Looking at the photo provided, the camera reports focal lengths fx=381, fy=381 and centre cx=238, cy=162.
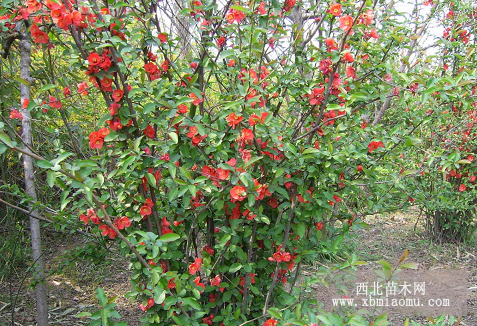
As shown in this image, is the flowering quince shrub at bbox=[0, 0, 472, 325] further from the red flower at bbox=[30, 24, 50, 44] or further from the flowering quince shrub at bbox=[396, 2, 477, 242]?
the flowering quince shrub at bbox=[396, 2, 477, 242]

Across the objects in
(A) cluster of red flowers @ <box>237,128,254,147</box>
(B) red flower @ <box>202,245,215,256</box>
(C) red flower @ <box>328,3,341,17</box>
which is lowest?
(B) red flower @ <box>202,245,215,256</box>

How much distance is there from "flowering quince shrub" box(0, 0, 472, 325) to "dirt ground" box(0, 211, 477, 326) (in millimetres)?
576

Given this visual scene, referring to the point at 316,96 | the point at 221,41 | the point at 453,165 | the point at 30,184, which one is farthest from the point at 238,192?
the point at 453,165

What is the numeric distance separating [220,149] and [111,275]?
2.27m

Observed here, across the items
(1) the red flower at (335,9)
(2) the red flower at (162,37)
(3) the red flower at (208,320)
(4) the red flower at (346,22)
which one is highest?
(1) the red flower at (335,9)

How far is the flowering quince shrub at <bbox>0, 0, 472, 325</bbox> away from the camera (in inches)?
53.3

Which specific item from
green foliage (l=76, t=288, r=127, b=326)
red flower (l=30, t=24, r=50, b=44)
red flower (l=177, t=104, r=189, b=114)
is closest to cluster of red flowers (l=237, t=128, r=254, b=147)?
red flower (l=177, t=104, r=189, b=114)

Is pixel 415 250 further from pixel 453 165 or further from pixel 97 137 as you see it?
pixel 97 137

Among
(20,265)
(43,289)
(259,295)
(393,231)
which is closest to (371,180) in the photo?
(259,295)

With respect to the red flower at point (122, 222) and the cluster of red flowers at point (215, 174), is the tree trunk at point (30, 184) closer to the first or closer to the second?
the red flower at point (122, 222)

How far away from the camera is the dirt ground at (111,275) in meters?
2.57

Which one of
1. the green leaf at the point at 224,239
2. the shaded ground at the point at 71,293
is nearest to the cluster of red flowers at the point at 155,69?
the green leaf at the point at 224,239

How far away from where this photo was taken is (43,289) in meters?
2.02

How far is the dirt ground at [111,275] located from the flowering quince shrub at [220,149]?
58 cm
